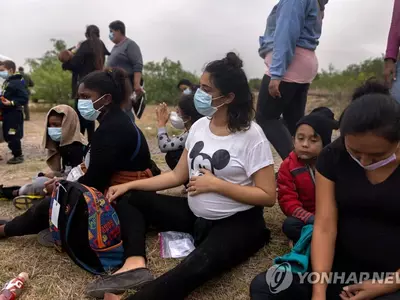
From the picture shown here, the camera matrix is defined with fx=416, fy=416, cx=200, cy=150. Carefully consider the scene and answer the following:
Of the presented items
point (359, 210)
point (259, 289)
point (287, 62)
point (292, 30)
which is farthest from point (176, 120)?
point (359, 210)

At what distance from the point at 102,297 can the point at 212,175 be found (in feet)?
2.82

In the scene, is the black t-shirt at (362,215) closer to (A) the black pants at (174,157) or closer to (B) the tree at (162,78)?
(A) the black pants at (174,157)

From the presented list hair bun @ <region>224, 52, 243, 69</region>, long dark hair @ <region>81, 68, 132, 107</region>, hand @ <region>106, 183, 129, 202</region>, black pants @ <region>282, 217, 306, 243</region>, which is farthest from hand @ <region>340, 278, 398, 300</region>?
long dark hair @ <region>81, 68, 132, 107</region>

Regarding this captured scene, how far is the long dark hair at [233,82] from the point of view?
2.44 m

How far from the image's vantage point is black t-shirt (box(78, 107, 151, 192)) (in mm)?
2654

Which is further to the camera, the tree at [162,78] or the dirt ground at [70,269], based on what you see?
the tree at [162,78]

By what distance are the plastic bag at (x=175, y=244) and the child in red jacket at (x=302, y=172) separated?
599 mm

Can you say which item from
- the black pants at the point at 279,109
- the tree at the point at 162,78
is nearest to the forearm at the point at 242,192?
the black pants at the point at 279,109

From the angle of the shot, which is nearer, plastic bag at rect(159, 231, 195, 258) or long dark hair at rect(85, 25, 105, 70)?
plastic bag at rect(159, 231, 195, 258)

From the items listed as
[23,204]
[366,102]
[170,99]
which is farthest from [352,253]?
[170,99]

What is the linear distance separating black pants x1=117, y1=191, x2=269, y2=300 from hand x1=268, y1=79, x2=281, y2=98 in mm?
1065

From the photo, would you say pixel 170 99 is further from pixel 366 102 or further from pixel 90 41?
pixel 366 102

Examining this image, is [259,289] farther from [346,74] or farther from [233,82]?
[346,74]

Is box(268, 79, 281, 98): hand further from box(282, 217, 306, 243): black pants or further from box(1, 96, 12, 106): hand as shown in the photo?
box(1, 96, 12, 106): hand
